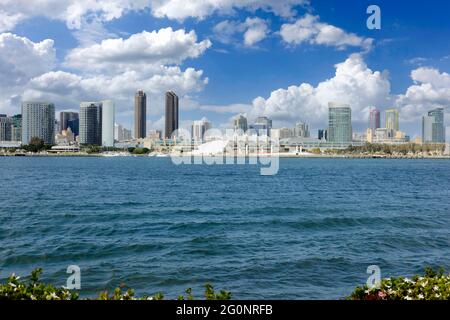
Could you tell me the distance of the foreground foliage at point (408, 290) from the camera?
5.33m

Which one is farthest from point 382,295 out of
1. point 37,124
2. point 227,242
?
point 37,124

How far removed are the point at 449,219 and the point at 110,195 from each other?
26.8m

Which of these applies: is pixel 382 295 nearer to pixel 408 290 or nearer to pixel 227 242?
pixel 408 290

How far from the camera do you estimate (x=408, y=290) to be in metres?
5.58

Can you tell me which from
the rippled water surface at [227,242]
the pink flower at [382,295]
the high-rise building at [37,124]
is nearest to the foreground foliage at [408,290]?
the pink flower at [382,295]

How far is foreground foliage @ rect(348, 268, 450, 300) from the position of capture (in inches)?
210

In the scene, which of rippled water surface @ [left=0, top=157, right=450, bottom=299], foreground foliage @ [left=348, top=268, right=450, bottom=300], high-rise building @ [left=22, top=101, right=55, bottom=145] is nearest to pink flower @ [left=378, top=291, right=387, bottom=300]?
foreground foliage @ [left=348, top=268, right=450, bottom=300]

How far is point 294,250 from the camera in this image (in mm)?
→ 16609

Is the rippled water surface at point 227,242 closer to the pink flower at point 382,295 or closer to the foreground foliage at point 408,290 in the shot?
the foreground foliage at point 408,290

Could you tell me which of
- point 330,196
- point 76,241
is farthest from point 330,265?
point 330,196

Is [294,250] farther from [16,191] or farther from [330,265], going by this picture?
[16,191]

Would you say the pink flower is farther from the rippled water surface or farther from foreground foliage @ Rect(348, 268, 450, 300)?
the rippled water surface
